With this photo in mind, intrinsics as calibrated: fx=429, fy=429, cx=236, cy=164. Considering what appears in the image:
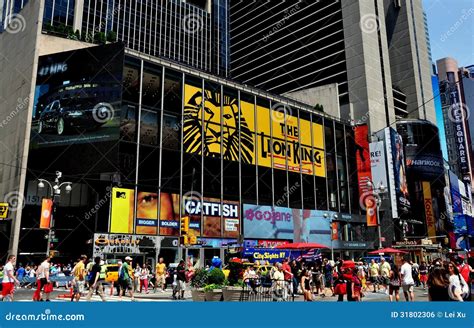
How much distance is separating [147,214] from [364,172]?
32745mm

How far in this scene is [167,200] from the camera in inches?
1464

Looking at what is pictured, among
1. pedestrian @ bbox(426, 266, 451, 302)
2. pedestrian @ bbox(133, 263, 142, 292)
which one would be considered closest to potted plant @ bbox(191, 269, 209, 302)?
pedestrian @ bbox(426, 266, 451, 302)

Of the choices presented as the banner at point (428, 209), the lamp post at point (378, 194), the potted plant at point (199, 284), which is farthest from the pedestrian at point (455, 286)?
the banner at point (428, 209)

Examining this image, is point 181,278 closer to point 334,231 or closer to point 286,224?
point 286,224

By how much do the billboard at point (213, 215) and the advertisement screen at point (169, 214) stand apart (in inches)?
40.8

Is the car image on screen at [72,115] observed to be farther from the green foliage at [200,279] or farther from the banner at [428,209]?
the banner at [428,209]

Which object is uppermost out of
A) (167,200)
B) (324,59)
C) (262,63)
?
(262,63)

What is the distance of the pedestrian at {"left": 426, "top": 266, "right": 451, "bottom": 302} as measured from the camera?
9.48 meters

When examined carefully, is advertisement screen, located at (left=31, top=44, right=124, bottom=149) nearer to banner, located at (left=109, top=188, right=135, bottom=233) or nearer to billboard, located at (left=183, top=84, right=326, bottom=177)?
banner, located at (left=109, top=188, right=135, bottom=233)

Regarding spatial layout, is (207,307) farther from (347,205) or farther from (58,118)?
(347,205)

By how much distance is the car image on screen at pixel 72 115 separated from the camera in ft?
116

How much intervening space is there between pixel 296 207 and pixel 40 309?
41.1m

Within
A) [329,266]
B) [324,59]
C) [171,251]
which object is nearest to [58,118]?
[171,251]

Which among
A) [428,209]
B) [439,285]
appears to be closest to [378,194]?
[428,209]
